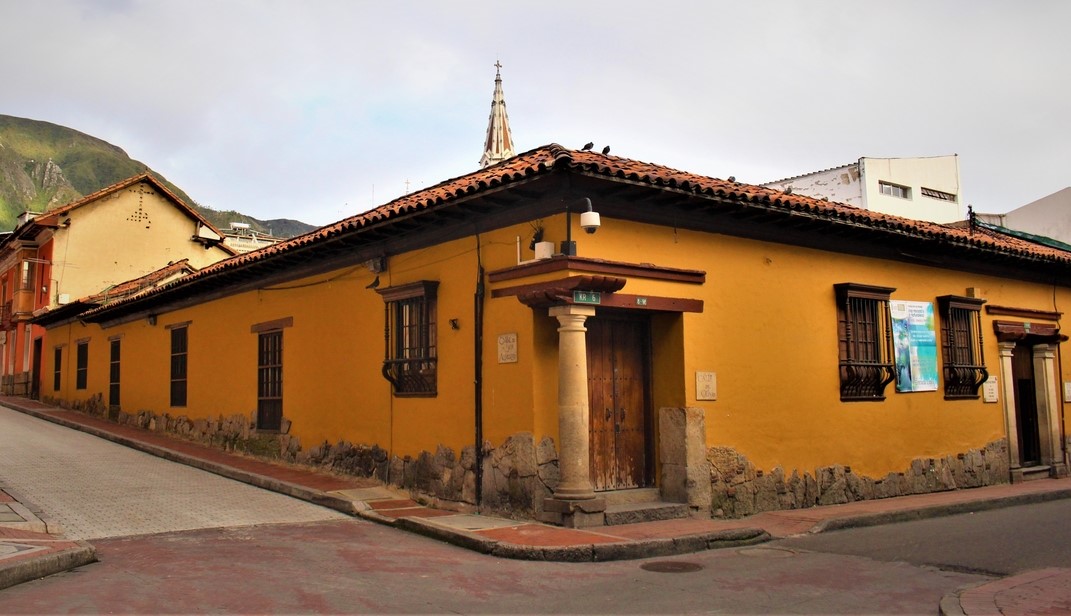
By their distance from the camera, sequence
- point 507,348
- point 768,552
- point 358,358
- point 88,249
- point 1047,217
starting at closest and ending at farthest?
point 768,552, point 507,348, point 358,358, point 1047,217, point 88,249

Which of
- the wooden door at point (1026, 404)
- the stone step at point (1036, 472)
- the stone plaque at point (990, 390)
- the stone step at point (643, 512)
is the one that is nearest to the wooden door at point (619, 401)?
the stone step at point (643, 512)

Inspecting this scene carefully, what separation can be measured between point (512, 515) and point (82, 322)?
20.2 metres

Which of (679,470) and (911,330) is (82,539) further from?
(911,330)

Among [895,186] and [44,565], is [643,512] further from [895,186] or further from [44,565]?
[895,186]

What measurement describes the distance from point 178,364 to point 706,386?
1261cm

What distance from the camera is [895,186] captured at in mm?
35656

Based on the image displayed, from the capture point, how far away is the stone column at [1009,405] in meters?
14.5

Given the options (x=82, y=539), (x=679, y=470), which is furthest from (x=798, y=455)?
(x=82, y=539)

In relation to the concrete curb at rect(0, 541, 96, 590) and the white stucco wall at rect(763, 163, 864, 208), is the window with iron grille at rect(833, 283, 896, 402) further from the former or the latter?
the white stucco wall at rect(763, 163, 864, 208)

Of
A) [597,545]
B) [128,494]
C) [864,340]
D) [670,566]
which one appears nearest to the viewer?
[670,566]

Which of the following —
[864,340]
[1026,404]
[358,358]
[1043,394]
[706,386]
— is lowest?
[1026,404]

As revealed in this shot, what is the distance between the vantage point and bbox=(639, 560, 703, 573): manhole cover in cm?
744

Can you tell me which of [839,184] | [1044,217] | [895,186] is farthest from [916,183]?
[1044,217]

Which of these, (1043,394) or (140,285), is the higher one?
(140,285)
